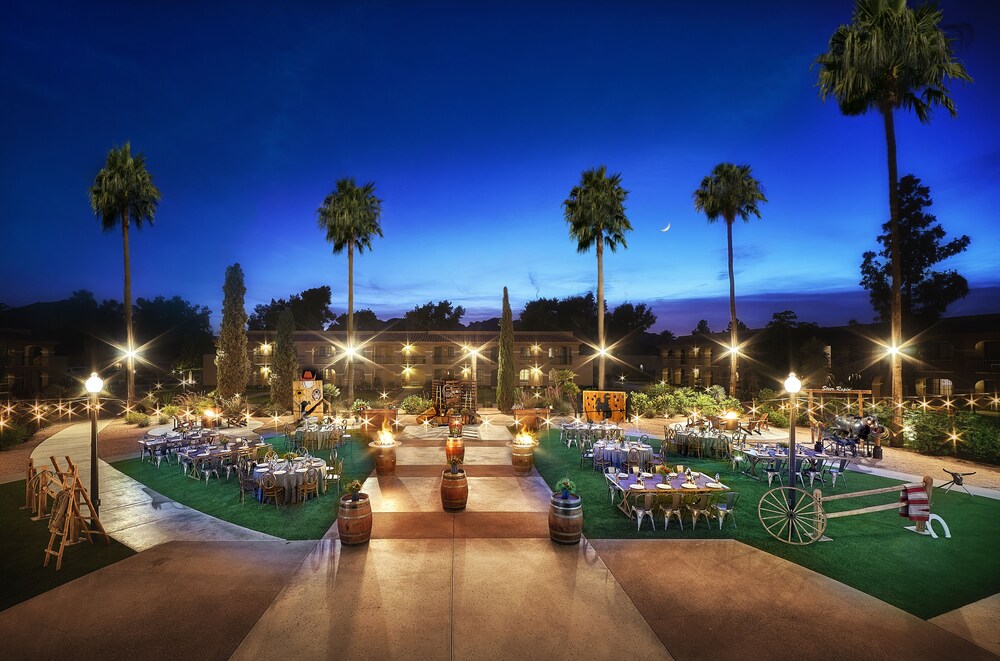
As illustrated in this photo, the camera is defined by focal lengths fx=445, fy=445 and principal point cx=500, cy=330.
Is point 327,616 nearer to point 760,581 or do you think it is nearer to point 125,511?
point 760,581

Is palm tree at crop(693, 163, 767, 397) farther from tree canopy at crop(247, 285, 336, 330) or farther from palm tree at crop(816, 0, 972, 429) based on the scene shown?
tree canopy at crop(247, 285, 336, 330)

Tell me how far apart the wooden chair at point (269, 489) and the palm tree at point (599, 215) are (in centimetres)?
1876

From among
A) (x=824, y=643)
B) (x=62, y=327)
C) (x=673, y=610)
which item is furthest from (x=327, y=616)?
(x=62, y=327)

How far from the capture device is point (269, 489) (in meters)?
11.2

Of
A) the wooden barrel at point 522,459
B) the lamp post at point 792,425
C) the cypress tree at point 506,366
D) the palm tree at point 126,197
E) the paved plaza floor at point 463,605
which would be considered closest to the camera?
the paved plaza floor at point 463,605

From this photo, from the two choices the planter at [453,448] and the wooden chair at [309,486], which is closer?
the wooden chair at [309,486]

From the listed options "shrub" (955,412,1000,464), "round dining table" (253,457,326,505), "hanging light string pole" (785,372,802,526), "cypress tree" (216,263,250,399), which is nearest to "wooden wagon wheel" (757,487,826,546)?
"hanging light string pole" (785,372,802,526)

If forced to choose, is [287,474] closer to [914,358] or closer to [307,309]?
[914,358]

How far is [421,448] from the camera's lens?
1816 centimetres

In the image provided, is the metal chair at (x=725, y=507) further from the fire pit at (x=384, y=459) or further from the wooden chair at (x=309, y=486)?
the wooden chair at (x=309, y=486)

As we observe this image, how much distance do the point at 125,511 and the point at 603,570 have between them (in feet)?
37.3

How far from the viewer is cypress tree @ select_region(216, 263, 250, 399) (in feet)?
90.5

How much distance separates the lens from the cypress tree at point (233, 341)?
90.5 ft

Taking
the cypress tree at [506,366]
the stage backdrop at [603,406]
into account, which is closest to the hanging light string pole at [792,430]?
the stage backdrop at [603,406]
